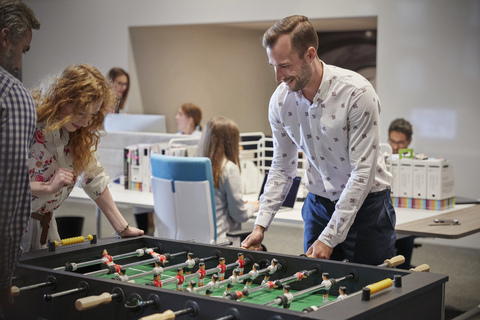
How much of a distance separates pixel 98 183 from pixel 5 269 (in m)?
1.04

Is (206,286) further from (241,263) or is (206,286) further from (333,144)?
(333,144)

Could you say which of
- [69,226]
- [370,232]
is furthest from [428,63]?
[370,232]

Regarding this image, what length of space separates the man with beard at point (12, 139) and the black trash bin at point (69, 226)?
10.5 ft

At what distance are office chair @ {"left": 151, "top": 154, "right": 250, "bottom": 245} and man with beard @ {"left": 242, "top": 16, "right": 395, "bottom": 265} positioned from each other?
1038mm

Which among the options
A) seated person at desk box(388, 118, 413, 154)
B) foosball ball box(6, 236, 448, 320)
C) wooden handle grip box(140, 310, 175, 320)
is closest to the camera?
wooden handle grip box(140, 310, 175, 320)

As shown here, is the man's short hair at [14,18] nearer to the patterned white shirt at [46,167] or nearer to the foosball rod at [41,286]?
the foosball rod at [41,286]

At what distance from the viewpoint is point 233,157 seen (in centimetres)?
403

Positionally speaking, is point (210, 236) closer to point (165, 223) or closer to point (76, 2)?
point (165, 223)

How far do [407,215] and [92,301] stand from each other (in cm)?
262

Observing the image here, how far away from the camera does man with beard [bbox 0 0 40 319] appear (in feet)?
5.48

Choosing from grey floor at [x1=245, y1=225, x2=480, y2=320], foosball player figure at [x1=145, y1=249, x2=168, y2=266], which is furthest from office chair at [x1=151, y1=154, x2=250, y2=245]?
grey floor at [x1=245, y1=225, x2=480, y2=320]

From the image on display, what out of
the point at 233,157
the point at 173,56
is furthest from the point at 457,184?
the point at 173,56

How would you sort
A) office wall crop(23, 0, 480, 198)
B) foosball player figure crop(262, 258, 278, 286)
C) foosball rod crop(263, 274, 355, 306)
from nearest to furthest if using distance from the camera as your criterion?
foosball rod crop(263, 274, 355, 306) → foosball player figure crop(262, 258, 278, 286) → office wall crop(23, 0, 480, 198)

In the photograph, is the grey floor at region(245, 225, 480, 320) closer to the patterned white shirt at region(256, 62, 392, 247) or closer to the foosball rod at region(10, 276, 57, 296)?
the patterned white shirt at region(256, 62, 392, 247)
